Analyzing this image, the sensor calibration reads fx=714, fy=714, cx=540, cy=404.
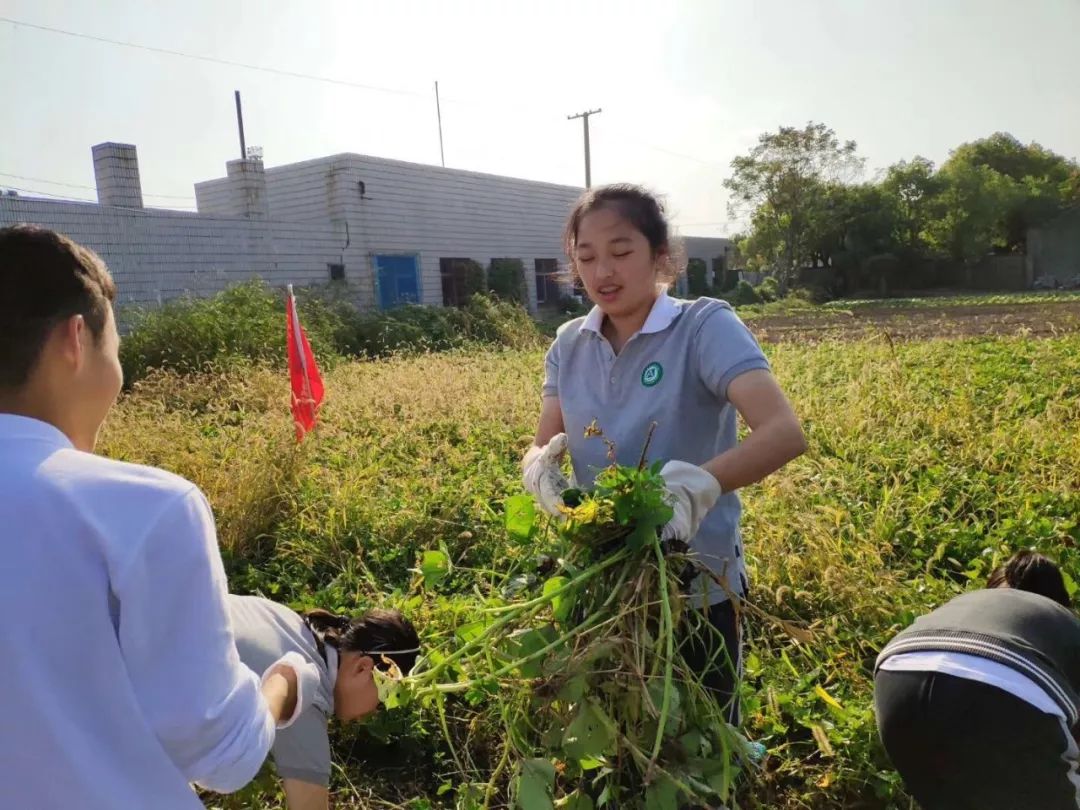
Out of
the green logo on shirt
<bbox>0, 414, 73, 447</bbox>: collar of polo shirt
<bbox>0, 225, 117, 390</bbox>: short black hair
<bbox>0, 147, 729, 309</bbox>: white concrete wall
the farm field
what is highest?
<bbox>0, 147, 729, 309</bbox>: white concrete wall

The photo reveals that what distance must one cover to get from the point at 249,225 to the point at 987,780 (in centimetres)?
1323

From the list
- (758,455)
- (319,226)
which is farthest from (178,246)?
(758,455)

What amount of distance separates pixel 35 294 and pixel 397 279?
600 inches

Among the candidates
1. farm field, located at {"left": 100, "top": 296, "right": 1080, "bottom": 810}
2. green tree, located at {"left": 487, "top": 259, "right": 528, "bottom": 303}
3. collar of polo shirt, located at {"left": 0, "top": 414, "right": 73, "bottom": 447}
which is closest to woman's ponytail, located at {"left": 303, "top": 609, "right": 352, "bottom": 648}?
farm field, located at {"left": 100, "top": 296, "right": 1080, "bottom": 810}

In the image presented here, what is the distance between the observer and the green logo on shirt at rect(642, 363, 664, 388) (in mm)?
1523

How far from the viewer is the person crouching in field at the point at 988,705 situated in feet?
4.67

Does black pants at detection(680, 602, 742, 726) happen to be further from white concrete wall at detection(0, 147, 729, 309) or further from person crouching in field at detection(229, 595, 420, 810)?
white concrete wall at detection(0, 147, 729, 309)

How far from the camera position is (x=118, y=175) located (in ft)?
38.0

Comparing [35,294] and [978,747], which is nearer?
[35,294]

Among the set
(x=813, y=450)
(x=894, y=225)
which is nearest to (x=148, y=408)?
(x=813, y=450)

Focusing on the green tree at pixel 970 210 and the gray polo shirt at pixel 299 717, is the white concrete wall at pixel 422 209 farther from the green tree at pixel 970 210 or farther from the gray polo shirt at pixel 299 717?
the green tree at pixel 970 210

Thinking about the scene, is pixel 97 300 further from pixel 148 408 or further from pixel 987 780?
pixel 148 408

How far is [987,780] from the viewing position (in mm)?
1470

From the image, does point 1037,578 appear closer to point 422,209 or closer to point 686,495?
point 686,495
